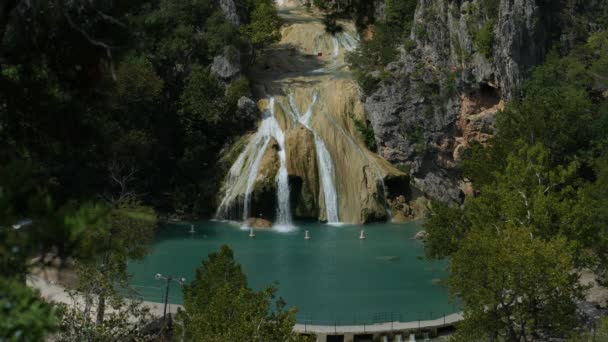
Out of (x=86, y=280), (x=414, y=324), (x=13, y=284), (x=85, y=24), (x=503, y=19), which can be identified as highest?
(x=503, y=19)

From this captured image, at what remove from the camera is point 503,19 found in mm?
44812

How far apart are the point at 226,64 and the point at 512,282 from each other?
32.6 m

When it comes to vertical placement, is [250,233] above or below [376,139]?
below

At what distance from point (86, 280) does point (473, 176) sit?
19641 millimetres

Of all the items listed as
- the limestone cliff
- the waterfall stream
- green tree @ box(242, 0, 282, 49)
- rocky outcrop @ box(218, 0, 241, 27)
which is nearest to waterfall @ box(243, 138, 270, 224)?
the waterfall stream

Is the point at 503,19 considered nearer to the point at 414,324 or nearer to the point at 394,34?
the point at 394,34

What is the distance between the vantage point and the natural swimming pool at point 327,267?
95.5 feet

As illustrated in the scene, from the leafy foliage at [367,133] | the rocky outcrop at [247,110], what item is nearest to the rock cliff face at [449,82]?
the leafy foliage at [367,133]

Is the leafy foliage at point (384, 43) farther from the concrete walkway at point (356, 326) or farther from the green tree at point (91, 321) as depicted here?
the green tree at point (91, 321)

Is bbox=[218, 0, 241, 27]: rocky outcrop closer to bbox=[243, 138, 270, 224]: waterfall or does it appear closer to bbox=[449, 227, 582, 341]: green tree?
bbox=[243, 138, 270, 224]: waterfall

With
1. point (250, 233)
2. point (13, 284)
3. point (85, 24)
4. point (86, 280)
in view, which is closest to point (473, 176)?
point (250, 233)

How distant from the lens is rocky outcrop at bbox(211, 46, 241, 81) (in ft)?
164

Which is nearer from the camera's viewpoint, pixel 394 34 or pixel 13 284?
pixel 13 284

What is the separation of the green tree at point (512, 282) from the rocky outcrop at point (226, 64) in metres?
30.8
